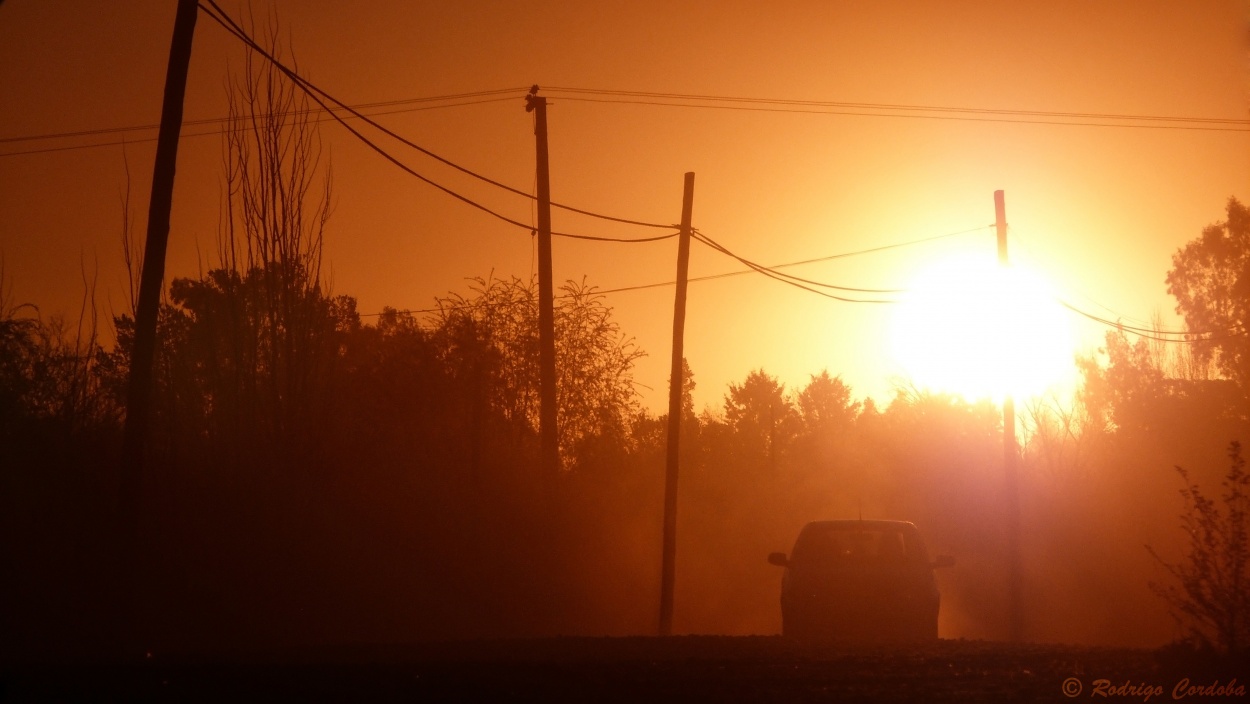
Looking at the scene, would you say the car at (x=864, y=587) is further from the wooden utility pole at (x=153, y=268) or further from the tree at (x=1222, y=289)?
the tree at (x=1222, y=289)

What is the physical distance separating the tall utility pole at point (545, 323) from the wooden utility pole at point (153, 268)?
9664 mm

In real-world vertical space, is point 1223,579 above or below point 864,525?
below

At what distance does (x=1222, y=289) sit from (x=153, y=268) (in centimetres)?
4544

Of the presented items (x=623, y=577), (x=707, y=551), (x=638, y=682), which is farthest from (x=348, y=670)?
(x=707, y=551)

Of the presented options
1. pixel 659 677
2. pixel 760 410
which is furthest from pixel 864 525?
pixel 760 410

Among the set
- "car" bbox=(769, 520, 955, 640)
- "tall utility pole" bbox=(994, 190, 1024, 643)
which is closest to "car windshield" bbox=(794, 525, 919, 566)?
"car" bbox=(769, 520, 955, 640)

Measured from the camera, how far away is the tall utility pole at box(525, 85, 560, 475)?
71.4 feet

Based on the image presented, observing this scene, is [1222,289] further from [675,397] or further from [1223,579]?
[1223,579]

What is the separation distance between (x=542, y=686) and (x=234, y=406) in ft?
28.8

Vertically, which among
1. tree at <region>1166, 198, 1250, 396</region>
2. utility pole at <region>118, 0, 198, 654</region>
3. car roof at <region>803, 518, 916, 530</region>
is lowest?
car roof at <region>803, 518, 916, 530</region>

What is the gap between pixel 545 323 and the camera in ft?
72.6

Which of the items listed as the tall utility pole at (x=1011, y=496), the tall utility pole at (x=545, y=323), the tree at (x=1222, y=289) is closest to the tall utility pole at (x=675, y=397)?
the tall utility pole at (x=545, y=323)

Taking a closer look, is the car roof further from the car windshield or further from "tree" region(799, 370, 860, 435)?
"tree" region(799, 370, 860, 435)

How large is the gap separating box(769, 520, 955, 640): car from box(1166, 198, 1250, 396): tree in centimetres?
3456
